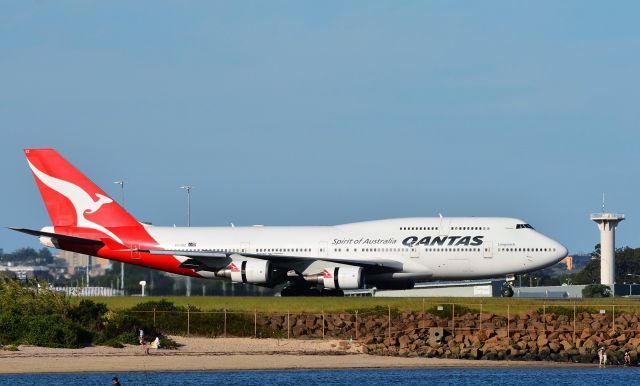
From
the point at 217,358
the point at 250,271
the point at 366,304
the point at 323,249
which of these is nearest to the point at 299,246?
the point at 323,249

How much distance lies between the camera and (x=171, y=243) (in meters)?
72.0

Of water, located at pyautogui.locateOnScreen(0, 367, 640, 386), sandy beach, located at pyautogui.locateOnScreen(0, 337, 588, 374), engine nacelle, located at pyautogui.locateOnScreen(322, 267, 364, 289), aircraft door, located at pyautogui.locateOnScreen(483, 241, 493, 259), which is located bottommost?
water, located at pyautogui.locateOnScreen(0, 367, 640, 386)

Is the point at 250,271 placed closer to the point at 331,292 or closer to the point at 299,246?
the point at 299,246

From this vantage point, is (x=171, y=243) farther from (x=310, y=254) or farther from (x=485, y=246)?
(x=485, y=246)

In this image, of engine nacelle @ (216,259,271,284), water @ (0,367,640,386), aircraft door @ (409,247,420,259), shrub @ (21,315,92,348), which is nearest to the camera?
water @ (0,367,640,386)

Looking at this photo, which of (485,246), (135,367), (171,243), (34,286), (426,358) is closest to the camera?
(135,367)

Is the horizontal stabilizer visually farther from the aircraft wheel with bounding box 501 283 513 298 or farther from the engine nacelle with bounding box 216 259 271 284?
the aircraft wheel with bounding box 501 283 513 298

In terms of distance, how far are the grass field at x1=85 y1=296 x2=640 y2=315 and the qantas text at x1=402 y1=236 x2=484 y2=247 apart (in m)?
3.71

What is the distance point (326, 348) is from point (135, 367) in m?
8.86

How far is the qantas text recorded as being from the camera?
67.4m

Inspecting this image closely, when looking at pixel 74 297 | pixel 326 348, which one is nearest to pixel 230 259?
pixel 74 297

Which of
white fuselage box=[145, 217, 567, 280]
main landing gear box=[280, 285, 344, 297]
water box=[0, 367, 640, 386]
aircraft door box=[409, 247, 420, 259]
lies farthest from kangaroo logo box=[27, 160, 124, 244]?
water box=[0, 367, 640, 386]

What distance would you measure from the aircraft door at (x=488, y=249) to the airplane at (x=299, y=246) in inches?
1.9

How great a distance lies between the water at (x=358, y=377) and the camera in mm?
47969
